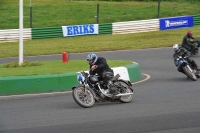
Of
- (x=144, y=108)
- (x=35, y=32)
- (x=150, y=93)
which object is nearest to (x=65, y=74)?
(x=150, y=93)

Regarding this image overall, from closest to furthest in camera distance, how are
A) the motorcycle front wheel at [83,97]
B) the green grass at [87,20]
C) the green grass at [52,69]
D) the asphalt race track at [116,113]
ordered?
the asphalt race track at [116,113] → the motorcycle front wheel at [83,97] → the green grass at [52,69] → the green grass at [87,20]

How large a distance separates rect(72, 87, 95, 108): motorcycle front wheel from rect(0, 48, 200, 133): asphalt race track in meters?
0.14

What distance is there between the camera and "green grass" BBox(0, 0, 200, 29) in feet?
136

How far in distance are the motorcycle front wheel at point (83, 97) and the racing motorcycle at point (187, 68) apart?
5612 millimetres

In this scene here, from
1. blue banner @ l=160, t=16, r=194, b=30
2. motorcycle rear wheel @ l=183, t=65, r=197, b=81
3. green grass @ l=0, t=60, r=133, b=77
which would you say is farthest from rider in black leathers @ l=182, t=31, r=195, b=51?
blue banner @ l=160, t=16, r=194, b=30

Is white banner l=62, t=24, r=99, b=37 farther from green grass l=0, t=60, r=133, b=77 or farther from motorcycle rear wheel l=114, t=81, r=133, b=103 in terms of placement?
motorcycle rear wheel l=114, t=81, r=133, b=103

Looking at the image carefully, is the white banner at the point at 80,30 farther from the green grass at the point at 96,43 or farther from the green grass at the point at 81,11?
the green grass at the point at 81,11

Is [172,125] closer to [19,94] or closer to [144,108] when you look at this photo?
[144,108]

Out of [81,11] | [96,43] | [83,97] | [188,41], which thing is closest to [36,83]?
[83,97]

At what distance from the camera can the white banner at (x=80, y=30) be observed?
36.4 m

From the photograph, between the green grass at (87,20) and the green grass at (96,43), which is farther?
the green grass at (87,20)

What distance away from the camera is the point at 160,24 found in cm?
3838

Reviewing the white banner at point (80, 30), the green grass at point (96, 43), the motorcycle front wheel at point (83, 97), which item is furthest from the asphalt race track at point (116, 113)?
the white banner at point (80, 30)

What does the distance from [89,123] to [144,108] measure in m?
2.16
